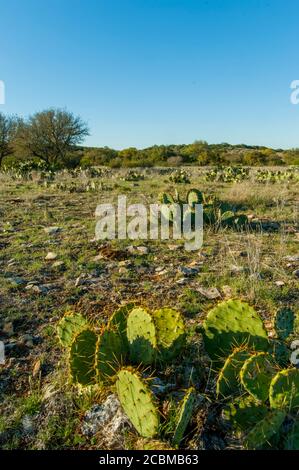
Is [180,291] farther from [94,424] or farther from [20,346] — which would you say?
[94,424]

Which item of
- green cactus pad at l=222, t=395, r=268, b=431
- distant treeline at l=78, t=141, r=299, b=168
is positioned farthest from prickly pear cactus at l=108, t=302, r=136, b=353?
distant treeline at l=78, t=141, r=299, b=168

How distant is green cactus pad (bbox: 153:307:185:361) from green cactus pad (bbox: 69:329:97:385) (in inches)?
14.4

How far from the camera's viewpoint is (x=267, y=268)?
368cm

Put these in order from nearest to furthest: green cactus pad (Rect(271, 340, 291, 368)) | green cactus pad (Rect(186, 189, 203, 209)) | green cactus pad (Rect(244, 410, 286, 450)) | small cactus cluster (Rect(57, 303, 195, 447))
→ green cactus pad (Rect(244, 410, 286, 450)), small cactus cluster (Rect(57, 303, 195, 447)), green cactus pad (Rect(271, 340, 291, 368)), green cactus pad (Rect(186, 189, 203, 209))

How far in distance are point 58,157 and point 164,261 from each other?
25851 mm

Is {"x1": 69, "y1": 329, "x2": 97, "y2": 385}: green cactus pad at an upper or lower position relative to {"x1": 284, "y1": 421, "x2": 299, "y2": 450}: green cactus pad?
upper

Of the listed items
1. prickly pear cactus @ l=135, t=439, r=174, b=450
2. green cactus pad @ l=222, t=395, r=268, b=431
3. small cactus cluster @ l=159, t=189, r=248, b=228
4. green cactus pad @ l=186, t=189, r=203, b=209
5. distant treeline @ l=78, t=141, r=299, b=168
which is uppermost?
distant treeline @ l=78, t=141, r=299, b=168

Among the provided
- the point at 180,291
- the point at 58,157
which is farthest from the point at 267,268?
the point at 58,157

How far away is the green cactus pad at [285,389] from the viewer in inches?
64.9

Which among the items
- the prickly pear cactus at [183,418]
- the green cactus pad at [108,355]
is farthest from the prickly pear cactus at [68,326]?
the prickly pear cactus at [183,418]

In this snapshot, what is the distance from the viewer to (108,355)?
6.44ft

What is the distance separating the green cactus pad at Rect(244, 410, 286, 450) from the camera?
1562 millimetres

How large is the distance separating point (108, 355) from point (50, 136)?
91.8ft

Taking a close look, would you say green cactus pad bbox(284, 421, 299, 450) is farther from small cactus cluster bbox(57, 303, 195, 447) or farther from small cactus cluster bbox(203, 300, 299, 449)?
small cactus cluster bbox(57, 303, 195, 447)
